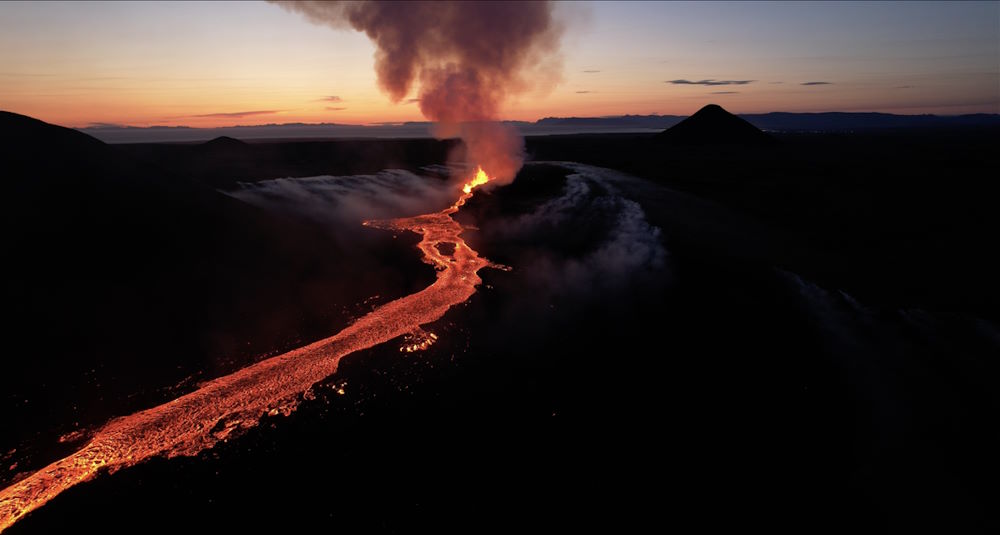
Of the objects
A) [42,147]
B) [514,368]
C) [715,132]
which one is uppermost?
[715,132]

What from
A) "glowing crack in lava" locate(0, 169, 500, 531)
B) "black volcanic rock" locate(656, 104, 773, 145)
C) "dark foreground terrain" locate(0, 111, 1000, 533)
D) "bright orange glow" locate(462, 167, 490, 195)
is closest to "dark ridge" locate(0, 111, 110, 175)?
"dark foreground terrain" locate(0, 111, 1000, 533)

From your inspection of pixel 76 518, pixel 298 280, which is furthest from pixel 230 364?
pixel 298 280

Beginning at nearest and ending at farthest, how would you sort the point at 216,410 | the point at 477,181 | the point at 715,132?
the point at 216,410, the point at 477,181, the point at 715,132

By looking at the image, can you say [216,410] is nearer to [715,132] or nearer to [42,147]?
[42,147]

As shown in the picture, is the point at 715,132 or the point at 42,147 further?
the point at 715,132

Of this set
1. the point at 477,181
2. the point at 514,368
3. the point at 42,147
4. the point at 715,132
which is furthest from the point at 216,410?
the point at 715,132

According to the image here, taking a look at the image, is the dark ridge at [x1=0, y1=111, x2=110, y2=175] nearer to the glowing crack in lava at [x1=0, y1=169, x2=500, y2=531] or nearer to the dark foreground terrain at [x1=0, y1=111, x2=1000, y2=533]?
the dark foreground terrain at [x1=0, y1=111, x2=1000, y2=533]
